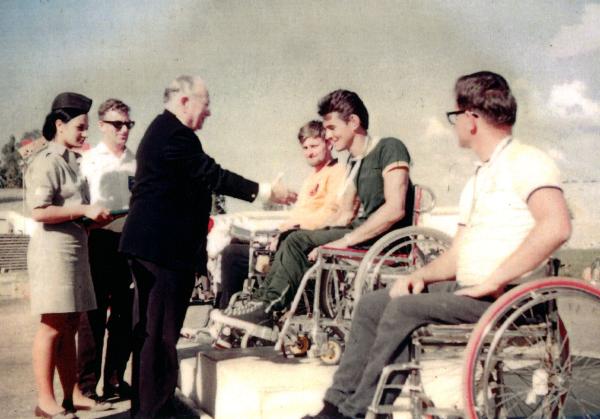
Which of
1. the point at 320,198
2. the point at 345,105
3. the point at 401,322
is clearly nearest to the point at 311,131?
the point at 320,198

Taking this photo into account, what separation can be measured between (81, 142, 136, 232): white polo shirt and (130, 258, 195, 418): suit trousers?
1132mm

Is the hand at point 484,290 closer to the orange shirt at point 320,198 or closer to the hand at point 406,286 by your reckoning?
the hand at point 406,286

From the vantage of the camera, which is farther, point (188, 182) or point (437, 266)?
point (188, 182)

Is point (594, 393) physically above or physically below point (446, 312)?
below

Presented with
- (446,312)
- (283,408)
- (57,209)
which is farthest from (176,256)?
(446,312)

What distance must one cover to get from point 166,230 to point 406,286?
145 cm

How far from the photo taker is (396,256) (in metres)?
4.36

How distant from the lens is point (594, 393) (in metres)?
4.96

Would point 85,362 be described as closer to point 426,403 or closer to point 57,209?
point 57,209

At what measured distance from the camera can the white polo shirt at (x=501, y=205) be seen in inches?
117

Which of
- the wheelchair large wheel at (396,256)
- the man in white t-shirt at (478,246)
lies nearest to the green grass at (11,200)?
the wheelchair large wheel at (396,256)

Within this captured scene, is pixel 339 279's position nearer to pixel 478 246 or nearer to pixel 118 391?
pixel 118 391

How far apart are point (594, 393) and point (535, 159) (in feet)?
8.34

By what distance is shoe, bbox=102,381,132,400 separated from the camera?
5.04 meters
